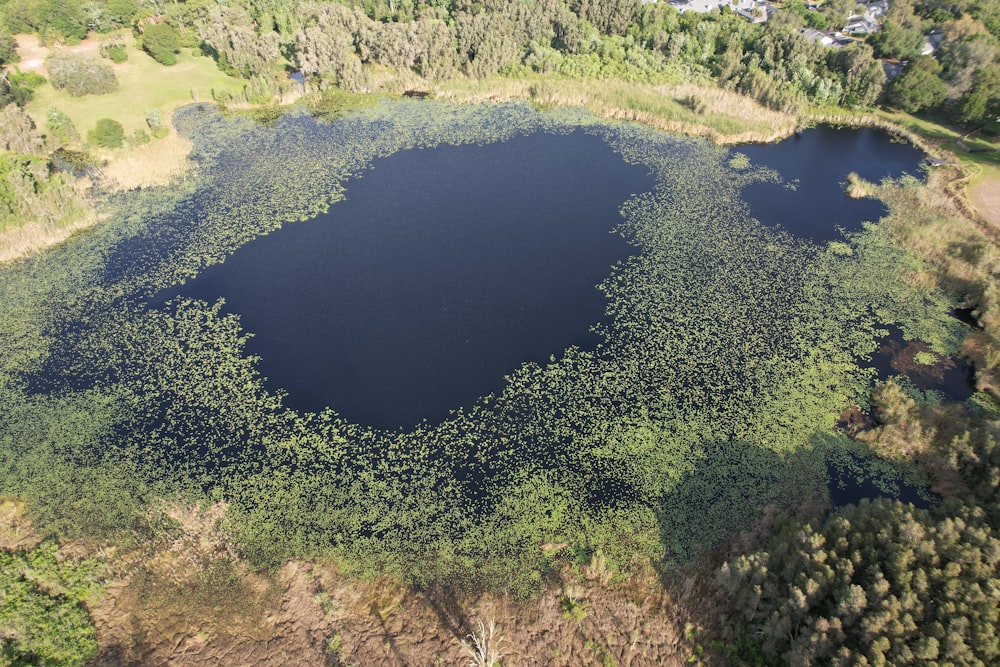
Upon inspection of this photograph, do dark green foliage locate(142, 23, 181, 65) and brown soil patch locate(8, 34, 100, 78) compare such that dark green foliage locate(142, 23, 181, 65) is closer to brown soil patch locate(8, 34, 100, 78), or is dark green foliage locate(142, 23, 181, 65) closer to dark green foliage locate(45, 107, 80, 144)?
brown soil patch locate(8, 34, 100, 78)

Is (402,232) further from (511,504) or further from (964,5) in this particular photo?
(964,5)

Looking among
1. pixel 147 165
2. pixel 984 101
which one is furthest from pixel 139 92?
pixel 984 101

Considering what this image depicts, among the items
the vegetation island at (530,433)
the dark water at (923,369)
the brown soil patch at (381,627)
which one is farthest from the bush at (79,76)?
the dark water at (923,369)

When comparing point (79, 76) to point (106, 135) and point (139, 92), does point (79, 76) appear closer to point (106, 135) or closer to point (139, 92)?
point (139, 92)

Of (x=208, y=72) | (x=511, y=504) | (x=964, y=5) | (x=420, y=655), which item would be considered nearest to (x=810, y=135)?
(x=964, y=5)

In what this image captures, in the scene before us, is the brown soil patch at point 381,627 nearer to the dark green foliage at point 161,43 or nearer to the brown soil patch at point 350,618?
the brown soil patch at point 350,618

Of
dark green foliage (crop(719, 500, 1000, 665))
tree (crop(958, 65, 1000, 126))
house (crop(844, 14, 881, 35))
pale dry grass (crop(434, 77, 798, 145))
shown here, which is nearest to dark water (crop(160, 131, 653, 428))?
pale dry grass (crop(434, 77, 798, 145))
